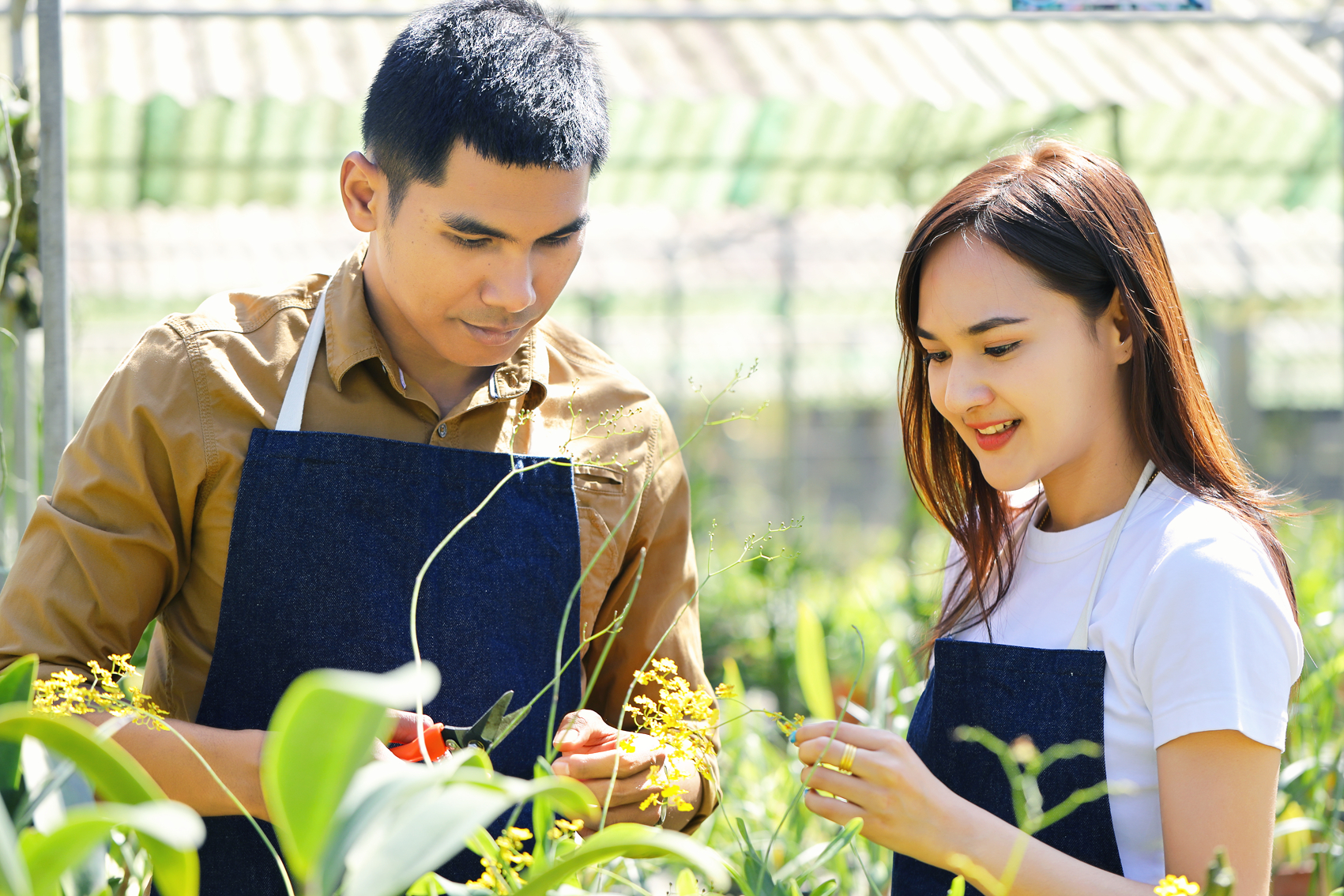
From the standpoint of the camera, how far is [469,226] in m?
1.18

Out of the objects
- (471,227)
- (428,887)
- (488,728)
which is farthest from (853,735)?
(471,227)

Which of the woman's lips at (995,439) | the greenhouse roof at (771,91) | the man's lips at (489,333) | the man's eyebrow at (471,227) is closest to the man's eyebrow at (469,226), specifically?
the man's eyebrow at (471,227)

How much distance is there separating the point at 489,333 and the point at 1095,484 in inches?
29.8

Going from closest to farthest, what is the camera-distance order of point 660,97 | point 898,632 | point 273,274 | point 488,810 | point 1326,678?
point 488,810 → point 1326,678 → point 660,97 → point 898,632 → point 273,274

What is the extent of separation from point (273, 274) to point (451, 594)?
5751 mm

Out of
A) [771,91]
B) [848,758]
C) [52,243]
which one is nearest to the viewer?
[848,758]

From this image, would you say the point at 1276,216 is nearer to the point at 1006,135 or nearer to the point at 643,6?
the point at 1006,135

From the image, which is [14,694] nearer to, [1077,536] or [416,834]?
[416,834]

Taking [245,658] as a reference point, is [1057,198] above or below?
above

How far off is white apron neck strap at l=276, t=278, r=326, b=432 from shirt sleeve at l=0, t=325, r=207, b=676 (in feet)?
0.32

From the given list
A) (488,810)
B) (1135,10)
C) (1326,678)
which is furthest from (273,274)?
(488,810)

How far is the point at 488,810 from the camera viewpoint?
0.51 metres

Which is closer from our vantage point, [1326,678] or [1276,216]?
[1326,678]

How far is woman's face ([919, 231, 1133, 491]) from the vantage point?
48.6 inches
